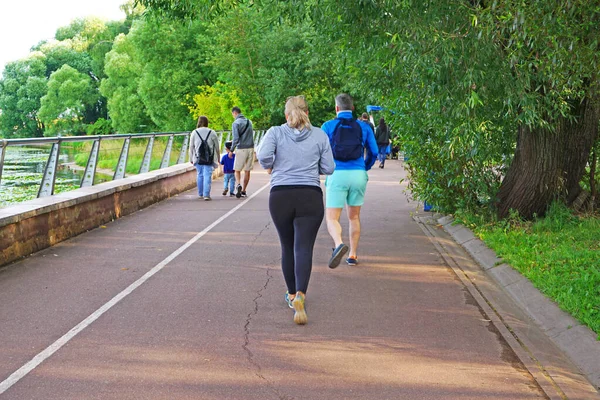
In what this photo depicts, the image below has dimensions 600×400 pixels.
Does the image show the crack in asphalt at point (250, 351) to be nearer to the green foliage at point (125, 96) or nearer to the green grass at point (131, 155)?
the green grass at point (131, 155)

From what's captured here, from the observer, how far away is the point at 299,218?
282 inches

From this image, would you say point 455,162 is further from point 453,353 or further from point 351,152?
point 453,353

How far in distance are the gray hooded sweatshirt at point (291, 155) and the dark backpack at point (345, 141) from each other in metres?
1.87

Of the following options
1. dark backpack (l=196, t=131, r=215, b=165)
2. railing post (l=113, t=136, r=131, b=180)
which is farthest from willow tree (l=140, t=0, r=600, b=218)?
railing post (l=113, t=136, r=131, b=180)

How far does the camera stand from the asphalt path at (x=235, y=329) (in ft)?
17.7

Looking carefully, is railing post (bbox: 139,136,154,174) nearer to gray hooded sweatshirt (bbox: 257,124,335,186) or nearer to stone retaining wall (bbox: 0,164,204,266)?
stone retaining wall (bbox: 0,164,204,266)

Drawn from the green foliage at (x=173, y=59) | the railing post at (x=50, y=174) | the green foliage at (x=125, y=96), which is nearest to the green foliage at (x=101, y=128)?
the green foliage at (x=125, y=96)

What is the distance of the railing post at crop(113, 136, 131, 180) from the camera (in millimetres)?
16281

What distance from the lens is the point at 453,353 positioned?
6.21 m

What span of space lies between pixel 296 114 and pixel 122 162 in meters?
9.98

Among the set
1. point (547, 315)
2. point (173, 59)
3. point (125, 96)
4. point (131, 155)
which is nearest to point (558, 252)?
point (547, 315)

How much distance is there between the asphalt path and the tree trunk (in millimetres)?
2153

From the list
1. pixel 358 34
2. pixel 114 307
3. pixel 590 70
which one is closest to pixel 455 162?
→ pixel 358 34

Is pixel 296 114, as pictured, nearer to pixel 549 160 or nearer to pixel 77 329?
pixel 77 329
